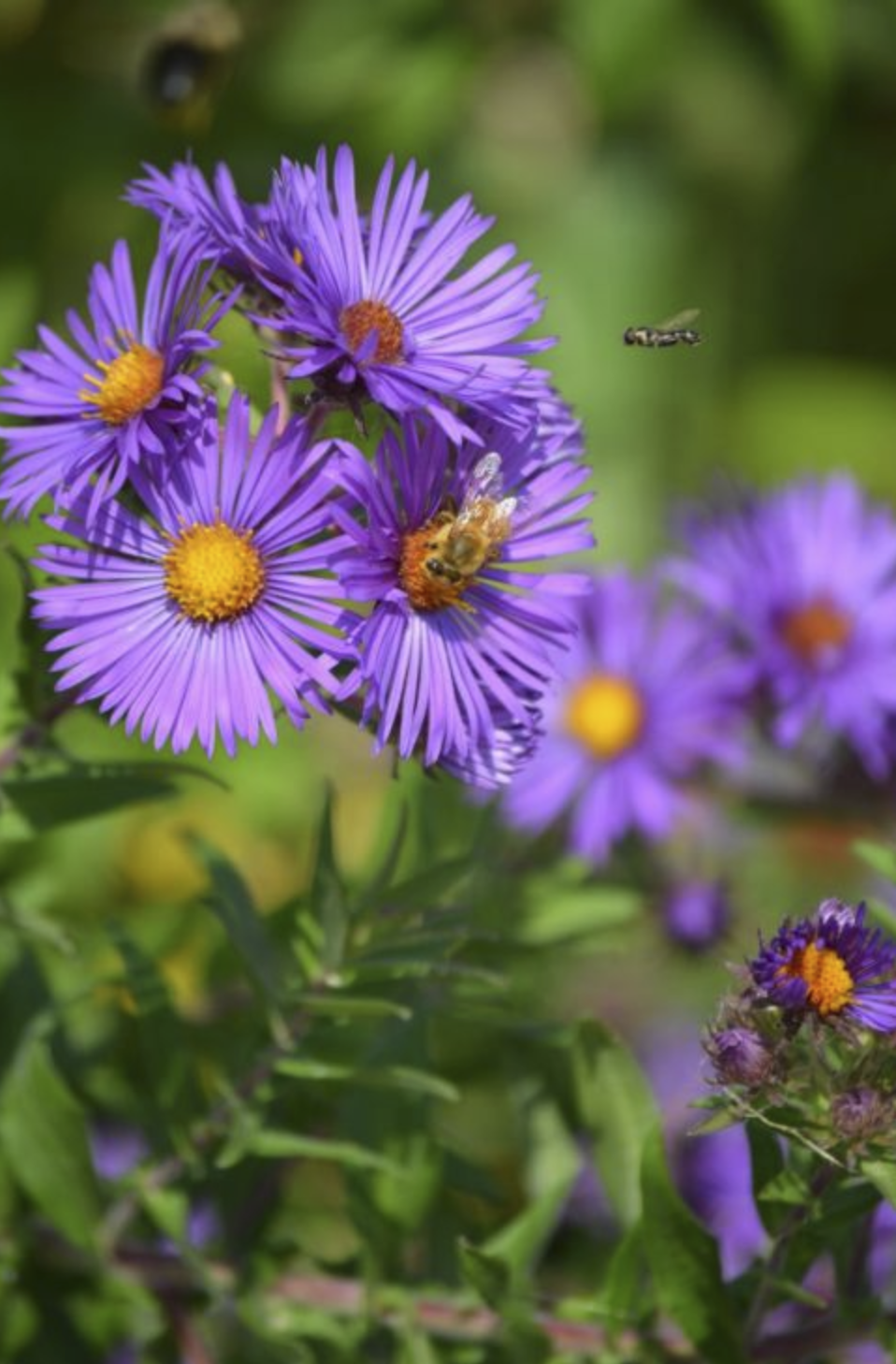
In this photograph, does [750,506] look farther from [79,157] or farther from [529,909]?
[79,157]

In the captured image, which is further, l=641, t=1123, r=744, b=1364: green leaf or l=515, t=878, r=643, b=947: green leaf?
l=515, t=878, r=643, b=947: green leaf

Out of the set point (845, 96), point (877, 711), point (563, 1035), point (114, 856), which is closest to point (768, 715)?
point (877, 711)

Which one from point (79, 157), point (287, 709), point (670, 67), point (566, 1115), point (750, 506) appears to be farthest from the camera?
point (670, 67)

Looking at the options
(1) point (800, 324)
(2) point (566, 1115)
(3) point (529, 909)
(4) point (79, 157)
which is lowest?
(2) point (566, 1115)

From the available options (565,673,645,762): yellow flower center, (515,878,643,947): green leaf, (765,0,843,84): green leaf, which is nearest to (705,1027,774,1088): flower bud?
(515,878,643,947): green leaf

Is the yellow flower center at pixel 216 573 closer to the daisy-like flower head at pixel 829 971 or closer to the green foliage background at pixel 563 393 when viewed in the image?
the green foliage background at pixel 563 393

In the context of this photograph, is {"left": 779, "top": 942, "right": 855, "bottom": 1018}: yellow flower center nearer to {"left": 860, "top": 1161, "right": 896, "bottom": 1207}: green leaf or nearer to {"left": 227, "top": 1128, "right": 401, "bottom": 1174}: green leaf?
{"left": 860, "top": 1161, "right": 896, "bottom": 1207}: green leaf

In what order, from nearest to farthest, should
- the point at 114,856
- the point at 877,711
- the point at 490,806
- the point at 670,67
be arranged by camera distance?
the point at 490,806 → the point at 877,711 → the point at 114,856 → the point at 670,67

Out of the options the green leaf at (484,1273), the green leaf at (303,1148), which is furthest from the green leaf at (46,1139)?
the green leaf at (484,1273)
